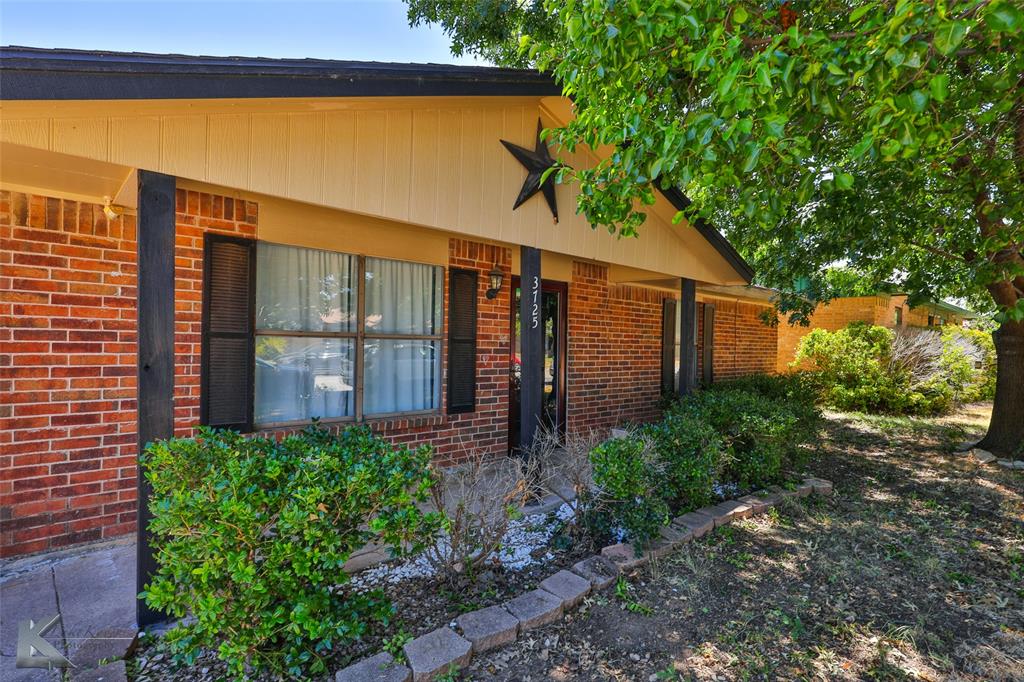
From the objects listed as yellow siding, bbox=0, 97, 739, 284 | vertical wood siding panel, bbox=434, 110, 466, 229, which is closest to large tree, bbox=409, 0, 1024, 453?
yellow siding, bbox=0, 97, 739, 284

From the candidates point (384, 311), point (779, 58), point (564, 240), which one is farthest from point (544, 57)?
point (384, 311)

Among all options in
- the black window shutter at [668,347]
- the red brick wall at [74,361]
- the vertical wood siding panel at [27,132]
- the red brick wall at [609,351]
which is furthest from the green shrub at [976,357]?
the vertical wood siding panel at [27,132]

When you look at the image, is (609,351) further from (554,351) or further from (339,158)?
(339,158)

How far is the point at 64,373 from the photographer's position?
3219 mm

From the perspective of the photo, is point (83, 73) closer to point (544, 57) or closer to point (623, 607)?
point (544, 57)

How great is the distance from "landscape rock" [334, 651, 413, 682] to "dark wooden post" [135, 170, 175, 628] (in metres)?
Answer: 1.22

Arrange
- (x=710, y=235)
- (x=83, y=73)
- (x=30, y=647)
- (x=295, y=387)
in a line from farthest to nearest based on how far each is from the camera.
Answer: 1. (x=710, y=235)
2. (x=295, y=387)
3. (x=30, y=647)
4. (x=83, y=73)

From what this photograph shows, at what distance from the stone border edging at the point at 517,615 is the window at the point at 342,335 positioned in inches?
91.1

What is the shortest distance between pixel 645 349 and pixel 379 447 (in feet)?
18.6

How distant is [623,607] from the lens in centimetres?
290

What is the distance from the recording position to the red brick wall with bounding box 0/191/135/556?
307 centimetres

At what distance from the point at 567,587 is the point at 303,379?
2.72 metres

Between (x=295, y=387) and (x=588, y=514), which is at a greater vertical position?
(x=295, y=387)

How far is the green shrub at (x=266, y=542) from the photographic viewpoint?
2053 millimetres
